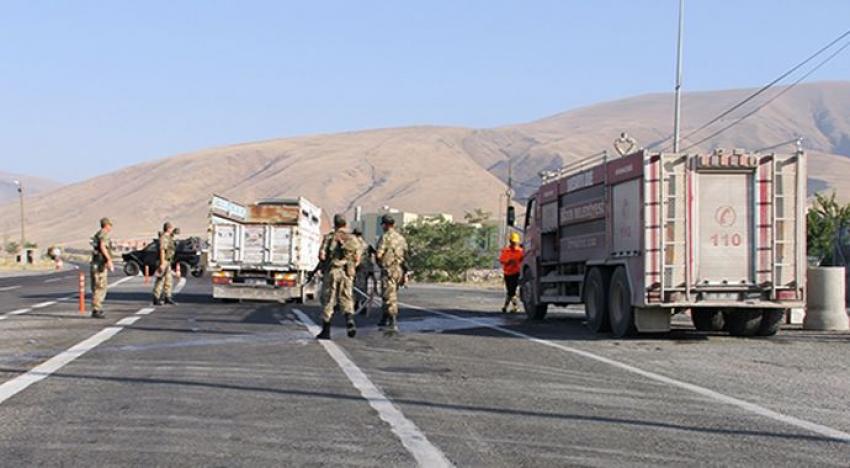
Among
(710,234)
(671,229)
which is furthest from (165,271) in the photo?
(710,234)

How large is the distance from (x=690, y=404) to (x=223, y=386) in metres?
4.44

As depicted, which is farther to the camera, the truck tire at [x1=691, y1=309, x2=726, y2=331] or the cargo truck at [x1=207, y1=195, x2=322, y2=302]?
the cargo truck at [x1=207, y1=195, x2=322, y2=302]

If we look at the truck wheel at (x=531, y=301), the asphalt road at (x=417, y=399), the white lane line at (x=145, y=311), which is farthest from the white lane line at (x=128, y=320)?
the truck wheel at (x=531, y=301)

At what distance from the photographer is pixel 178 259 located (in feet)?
172

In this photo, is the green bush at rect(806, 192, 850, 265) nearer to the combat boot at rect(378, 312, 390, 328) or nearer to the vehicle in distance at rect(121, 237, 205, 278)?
the vehicle in distance at rect(121, 237, 205, 278)

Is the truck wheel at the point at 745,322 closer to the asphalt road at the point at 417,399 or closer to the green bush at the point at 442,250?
the asphalt road at the point at 417,399

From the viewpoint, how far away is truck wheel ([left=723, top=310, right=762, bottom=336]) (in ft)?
57.4

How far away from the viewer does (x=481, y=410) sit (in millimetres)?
9109

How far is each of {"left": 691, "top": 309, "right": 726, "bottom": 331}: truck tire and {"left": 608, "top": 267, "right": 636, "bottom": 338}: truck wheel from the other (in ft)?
6.20

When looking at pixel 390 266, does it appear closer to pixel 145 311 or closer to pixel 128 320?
pixel 128 320

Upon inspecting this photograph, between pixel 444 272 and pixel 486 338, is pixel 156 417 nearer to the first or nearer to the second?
pixel 486 338

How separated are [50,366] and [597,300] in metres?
9.12

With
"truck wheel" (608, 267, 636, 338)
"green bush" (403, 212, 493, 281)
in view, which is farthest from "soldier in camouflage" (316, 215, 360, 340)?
"green bush" (403, 212, 493, 281)

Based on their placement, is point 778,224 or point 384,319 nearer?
point 778,224
